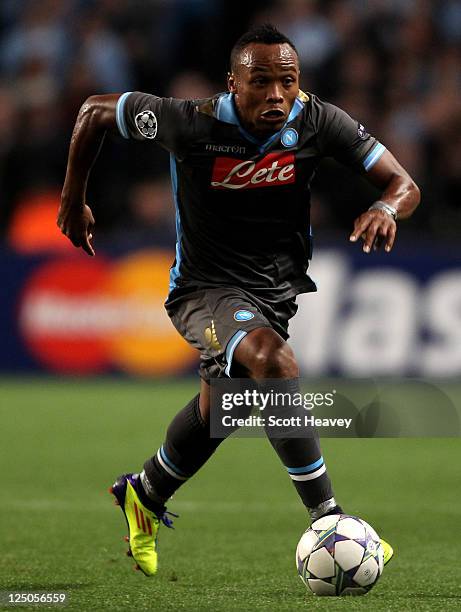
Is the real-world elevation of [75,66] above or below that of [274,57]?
below

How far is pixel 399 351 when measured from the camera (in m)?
12.2

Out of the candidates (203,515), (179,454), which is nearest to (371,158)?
(179,454)

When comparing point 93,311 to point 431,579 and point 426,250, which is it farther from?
point 431,579

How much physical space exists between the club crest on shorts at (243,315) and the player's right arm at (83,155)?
731mm

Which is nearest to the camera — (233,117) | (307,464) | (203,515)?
(307,464)

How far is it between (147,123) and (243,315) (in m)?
0.85

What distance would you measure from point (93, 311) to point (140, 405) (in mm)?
1484

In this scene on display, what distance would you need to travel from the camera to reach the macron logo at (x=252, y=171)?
17.3 ft

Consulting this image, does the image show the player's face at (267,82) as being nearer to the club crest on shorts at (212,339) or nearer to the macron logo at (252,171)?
the macron logo at (252,171)

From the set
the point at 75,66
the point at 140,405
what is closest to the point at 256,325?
the point at 140,405

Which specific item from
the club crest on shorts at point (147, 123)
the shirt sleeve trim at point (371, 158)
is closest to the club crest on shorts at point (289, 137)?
the shirt sleeve trim at point (371, 158)

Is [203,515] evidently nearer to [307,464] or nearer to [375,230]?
[307,464]

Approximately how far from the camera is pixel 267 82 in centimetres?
511

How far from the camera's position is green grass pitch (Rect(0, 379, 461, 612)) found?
195 inches
